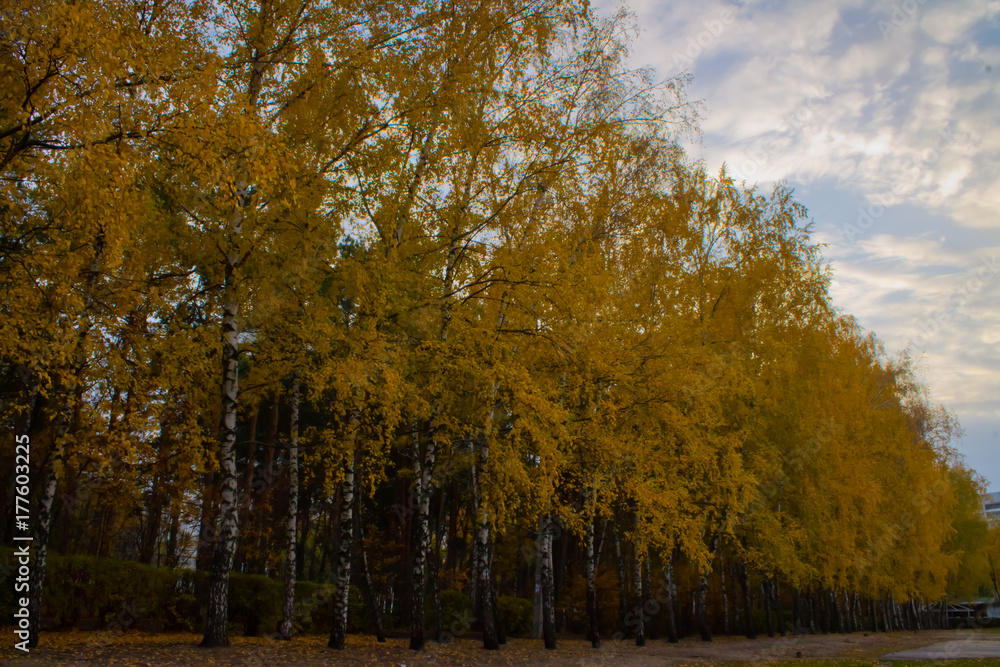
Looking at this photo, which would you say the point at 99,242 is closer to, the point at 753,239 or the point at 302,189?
the point at 302,189

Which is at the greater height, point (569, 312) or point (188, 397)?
point (569, 312)

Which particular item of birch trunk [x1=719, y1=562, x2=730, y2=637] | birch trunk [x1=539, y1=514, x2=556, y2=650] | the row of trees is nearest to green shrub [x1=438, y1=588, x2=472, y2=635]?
the row of trees

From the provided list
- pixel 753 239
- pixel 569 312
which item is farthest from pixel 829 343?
pixel 569 312

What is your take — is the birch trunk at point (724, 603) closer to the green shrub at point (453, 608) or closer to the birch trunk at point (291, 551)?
the green shrub at point (453, 608)

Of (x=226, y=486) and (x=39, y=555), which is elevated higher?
(x=226, y=486)

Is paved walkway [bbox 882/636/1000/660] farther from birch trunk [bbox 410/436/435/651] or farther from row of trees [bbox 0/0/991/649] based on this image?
birch trunk [bbox 410/436/435/651]

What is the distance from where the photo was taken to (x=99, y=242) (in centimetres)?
922

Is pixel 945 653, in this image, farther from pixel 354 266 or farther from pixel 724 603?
pixel 354 266

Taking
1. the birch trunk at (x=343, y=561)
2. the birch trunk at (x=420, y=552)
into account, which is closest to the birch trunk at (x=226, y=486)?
the birch trunk at (x=343, y=561)

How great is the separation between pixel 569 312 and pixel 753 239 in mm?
10903

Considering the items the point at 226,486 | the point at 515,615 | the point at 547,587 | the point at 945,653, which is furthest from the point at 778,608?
the point at 226,486

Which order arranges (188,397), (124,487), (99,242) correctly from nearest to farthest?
(99,242), (188,397), (124,487)

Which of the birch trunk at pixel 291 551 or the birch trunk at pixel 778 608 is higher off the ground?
the birch trunk at pixel 291 551

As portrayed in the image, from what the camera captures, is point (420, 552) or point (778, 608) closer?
point (420, 552)
